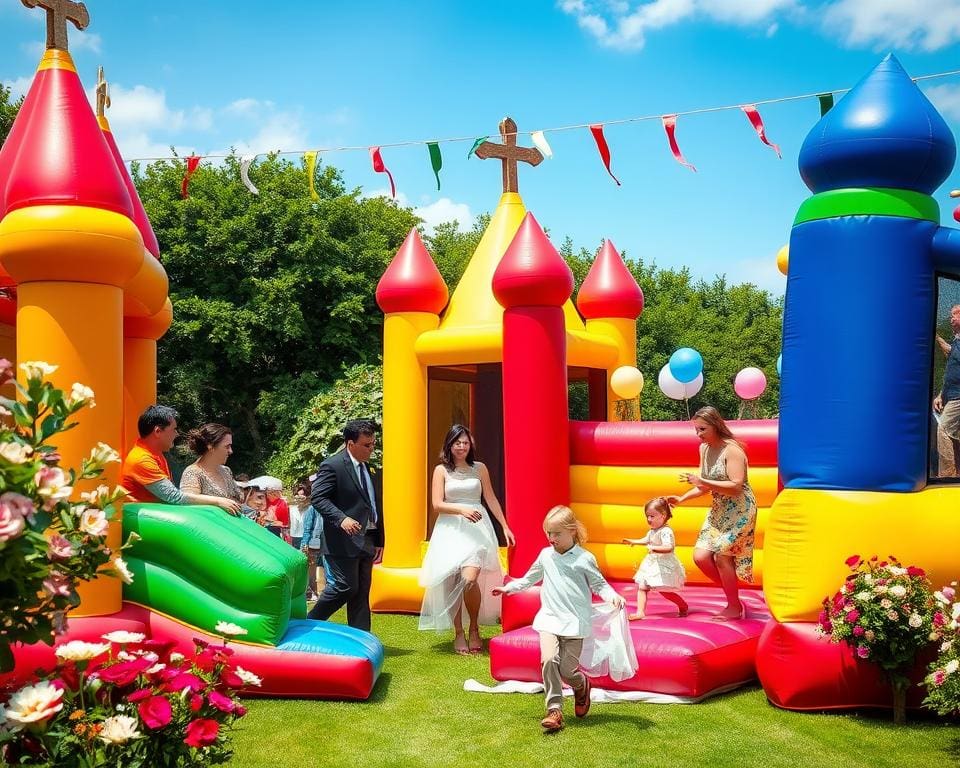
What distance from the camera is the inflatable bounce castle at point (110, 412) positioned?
5461 millimetres

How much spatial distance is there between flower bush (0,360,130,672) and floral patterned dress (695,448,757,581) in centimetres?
432

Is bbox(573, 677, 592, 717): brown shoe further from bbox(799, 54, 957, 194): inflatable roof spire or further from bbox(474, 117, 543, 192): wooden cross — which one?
bbox(474, 117, 543, 192): wooden cross

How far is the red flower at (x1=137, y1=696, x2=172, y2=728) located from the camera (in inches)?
105

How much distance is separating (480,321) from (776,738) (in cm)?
486

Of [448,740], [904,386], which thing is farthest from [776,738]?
[904,386]

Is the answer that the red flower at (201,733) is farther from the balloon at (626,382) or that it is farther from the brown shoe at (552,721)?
the balloon at (626,382)

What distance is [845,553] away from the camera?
16.8 ft

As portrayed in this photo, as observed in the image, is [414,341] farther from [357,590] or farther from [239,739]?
[239,739]

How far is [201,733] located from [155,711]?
5.8 inches

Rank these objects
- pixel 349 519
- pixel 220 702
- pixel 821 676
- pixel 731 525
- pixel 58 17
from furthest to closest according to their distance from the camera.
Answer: pixel 349 519
pixel 58 17
pixel 731 525
pixel 821 676
pixel 220 702

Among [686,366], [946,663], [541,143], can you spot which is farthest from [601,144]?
[946,663]

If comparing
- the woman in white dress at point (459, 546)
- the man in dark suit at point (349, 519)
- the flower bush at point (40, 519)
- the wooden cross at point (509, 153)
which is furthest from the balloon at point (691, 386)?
the flower bush at point (40, 519)

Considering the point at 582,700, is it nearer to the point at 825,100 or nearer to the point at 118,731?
the point at 118,731

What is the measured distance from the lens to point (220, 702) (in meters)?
2.89
